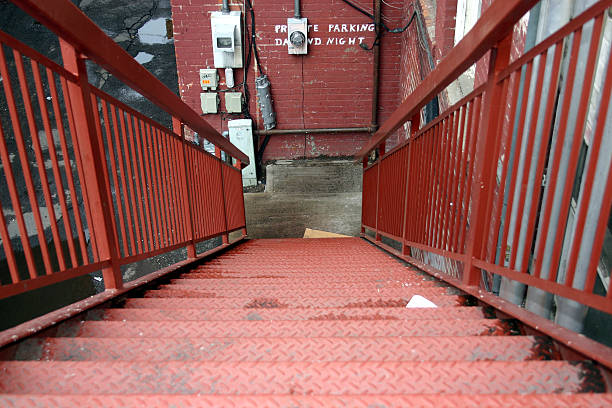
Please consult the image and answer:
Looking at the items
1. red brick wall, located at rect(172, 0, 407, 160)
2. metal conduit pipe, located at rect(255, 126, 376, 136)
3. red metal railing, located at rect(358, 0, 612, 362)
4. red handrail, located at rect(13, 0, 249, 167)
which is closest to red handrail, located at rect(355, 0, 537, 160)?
red metal railing, located at rect(358, 0, 612, 362)

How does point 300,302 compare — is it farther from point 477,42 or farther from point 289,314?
point 477,42

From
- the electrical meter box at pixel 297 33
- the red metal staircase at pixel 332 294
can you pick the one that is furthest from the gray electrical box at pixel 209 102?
the red metal staircase at pixel 332 294

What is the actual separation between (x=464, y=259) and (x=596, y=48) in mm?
933

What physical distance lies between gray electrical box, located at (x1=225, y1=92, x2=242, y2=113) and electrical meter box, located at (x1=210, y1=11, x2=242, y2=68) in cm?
55

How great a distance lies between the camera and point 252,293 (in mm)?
1499

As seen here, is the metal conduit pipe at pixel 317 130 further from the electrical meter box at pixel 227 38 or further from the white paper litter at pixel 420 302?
the white paper litter at pixel 420 302

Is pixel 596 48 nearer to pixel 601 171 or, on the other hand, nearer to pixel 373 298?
pixel 601 171

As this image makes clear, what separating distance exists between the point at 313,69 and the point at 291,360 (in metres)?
6.48

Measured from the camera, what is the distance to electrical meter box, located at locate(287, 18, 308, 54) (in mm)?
6004

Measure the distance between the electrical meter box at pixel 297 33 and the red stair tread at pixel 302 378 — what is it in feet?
21.2

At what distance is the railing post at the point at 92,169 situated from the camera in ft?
4.05

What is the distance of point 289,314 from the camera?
115 cm

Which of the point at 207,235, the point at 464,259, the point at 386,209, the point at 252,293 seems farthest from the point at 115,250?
the point at 386,209

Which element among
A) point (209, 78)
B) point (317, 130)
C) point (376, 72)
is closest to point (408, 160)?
point (317, 130)
